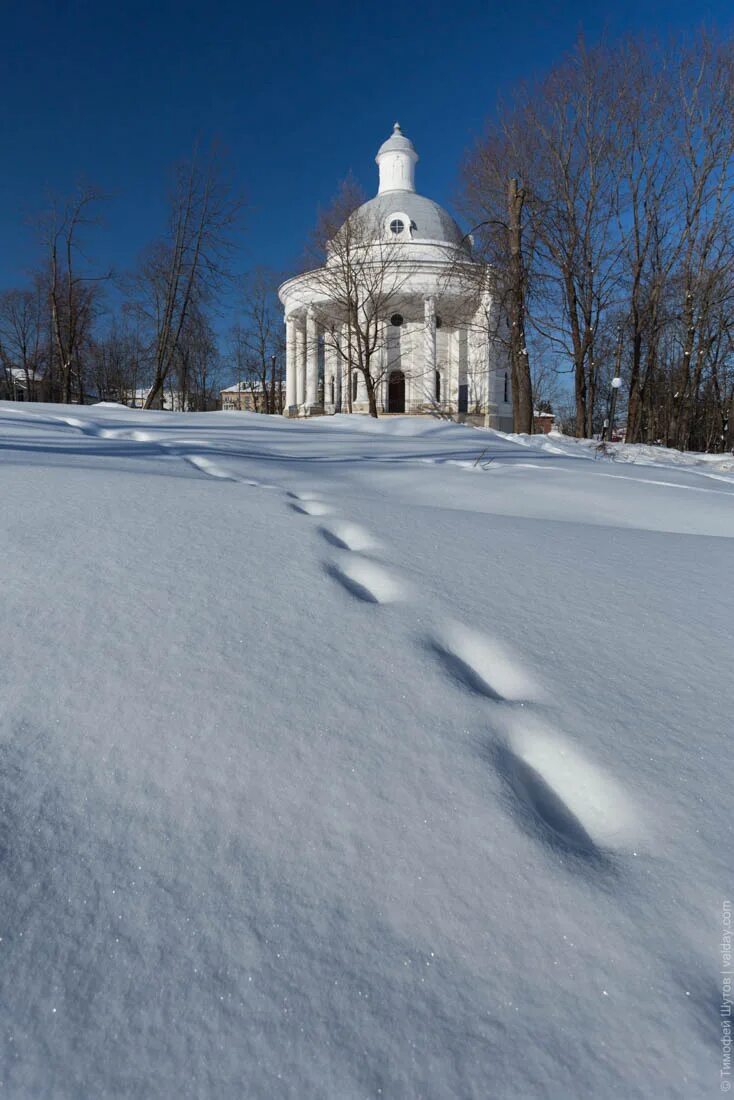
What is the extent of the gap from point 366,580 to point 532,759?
83 cm

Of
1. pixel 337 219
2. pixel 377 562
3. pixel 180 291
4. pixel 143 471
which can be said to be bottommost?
pixel 377 562

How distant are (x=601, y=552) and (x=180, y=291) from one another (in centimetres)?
1553

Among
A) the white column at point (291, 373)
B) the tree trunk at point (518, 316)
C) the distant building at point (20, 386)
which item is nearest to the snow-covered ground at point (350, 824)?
the tree trunk at point (518, 316)

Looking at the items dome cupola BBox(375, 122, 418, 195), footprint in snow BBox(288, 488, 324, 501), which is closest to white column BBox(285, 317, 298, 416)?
dome cupola BBox(375, 122, 418, 195)

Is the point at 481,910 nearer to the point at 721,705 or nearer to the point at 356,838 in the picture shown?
the point at 356,838

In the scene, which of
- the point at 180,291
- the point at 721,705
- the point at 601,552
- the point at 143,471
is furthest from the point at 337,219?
the point at 721,705

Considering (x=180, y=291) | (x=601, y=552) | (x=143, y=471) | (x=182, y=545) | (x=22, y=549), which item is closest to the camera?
(x=22, y=549)

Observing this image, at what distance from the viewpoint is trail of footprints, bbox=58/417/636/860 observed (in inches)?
36.8

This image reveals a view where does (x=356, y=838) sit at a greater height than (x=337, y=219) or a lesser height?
lesser

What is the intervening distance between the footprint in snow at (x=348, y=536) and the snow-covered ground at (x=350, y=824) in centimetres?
19

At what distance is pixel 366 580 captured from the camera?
1.80m

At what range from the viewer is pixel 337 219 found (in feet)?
51.6

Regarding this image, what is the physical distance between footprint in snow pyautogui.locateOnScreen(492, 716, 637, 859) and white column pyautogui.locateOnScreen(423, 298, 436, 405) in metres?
25.0

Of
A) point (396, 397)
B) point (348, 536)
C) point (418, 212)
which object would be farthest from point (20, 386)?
point (348, 536)
